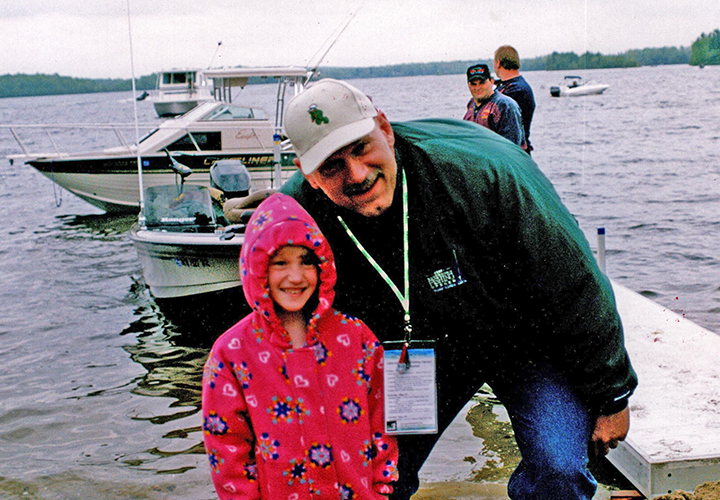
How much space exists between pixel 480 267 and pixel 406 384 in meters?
0.45

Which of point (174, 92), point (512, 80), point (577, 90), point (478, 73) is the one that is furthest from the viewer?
point (577, 90)

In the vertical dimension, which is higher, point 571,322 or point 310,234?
point 310,234

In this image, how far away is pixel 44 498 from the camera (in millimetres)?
4707

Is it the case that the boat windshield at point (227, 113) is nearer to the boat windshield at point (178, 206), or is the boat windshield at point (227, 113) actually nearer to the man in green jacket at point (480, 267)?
the boat windshield at point (178, 206)

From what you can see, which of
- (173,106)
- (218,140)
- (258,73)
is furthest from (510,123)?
(173,106)

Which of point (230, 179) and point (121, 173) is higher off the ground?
point (230, 179)

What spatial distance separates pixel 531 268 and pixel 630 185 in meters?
17.2

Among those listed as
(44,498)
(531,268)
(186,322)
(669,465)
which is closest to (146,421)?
(44,498)

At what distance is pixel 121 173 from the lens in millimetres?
16672

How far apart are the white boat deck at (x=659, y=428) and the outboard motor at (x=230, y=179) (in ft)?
14.4

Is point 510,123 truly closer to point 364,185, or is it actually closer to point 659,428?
point 659,428

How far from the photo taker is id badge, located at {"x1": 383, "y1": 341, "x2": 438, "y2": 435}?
2.35 m

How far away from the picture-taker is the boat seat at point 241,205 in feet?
23.3

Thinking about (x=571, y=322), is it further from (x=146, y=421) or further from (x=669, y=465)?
(x=146, y=421)
